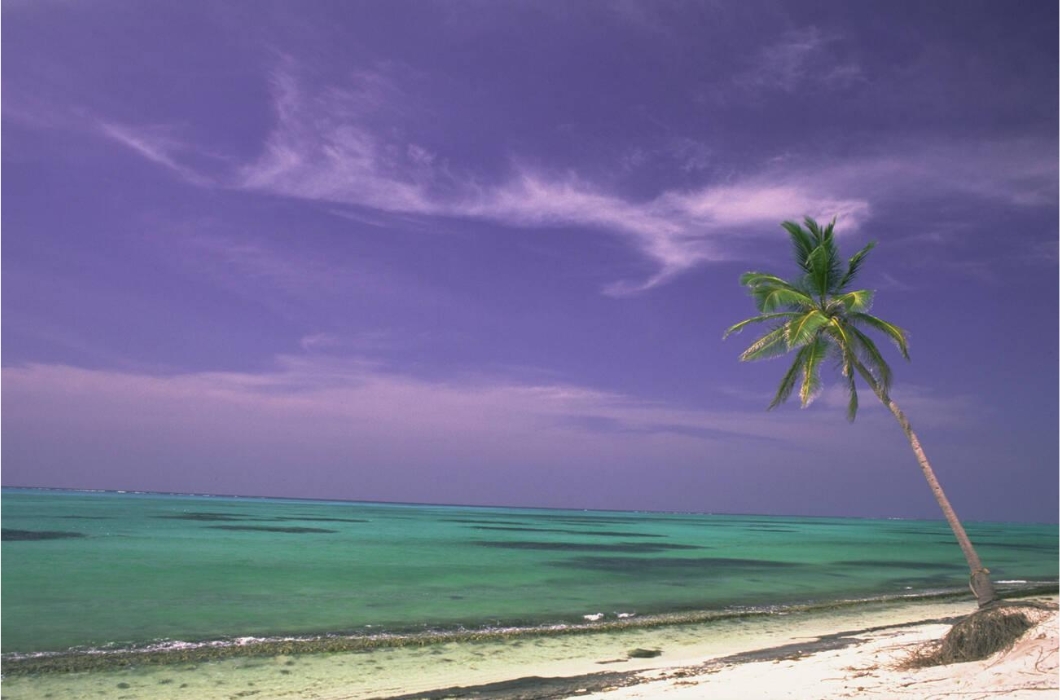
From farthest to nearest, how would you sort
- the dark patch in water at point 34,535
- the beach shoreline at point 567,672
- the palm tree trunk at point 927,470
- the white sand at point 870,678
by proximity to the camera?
the dark patch in water at point 34,535, the palm tree trunk at point 927,470, the beach shoreline at point 567,672, the white sand at point 870,678

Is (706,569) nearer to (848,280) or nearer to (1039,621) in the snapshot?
(848,280)

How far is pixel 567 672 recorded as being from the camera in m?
11.7

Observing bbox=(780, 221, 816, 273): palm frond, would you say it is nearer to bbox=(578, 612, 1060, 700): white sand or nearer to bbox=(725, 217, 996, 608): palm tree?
bbox=(725, 217, 996, 608): palm tree

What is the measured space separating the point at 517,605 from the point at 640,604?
3.91m

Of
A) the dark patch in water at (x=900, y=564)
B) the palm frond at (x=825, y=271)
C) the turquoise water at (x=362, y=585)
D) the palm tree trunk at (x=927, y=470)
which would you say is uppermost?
the palm frond at (x=825, y=271)

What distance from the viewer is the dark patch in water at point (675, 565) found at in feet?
102

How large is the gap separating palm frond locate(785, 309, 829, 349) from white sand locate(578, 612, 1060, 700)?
6.37 meters

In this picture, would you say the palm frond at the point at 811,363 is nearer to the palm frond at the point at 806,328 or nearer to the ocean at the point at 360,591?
the palm frond at the point at 806,328

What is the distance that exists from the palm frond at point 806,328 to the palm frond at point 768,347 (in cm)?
85

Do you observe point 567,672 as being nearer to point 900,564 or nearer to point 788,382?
point 788,382

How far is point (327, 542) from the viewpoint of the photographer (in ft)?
147

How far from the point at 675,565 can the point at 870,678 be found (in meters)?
→ 26.0

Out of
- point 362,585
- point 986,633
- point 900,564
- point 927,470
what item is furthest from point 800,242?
point 900,564

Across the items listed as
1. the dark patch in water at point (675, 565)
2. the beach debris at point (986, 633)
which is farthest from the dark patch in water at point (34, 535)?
the beach debris at point (986, 633)
